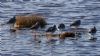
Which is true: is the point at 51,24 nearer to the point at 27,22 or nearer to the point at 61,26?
the point at 27,22

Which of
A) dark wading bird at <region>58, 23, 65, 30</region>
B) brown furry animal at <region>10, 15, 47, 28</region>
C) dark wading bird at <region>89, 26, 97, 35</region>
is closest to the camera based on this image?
dark wading bird at <region>89, 26, 97, 35</region>

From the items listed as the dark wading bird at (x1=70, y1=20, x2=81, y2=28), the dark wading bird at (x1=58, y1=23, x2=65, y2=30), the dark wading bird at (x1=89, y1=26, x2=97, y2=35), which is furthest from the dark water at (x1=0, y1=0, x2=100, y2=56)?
the dark wading bird at (x1=58, y1=23, x2=65, y2=30)

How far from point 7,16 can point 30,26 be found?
4934mm

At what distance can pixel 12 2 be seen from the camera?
40594 mm

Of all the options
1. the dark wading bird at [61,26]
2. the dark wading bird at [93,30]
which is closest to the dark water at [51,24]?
the dark wading bird at [93,30]

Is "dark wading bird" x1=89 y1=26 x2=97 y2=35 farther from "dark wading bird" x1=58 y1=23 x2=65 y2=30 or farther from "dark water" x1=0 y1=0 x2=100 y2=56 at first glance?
"dark wading bird" x1=58 y1=23 x2=65 y2=30

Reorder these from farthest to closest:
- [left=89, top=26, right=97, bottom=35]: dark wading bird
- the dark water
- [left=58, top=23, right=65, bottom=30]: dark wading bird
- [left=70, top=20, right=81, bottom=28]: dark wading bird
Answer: [left=70, top=20, right=81, bottom=28]: dark wading bird < [left=58, top=23, right=65, bottom=30]: dark wading bird < [left=89, top=26, right=97, bottom=35]: dark wading bird < the dark water

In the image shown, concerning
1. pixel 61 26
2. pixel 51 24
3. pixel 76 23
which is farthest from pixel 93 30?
pixel 51 24

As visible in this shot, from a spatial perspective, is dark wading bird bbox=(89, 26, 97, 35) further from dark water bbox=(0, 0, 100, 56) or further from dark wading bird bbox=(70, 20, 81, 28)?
dark wading bird bbox=(70, 20, 81, 28)

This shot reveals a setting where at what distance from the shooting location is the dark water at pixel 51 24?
948 inches

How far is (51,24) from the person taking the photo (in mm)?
30734

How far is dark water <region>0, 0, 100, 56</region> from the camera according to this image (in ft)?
79.0

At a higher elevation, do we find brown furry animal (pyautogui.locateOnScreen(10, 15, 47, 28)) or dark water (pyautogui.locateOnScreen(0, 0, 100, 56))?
brown furry animal (pyautogui.locateOnScreen(10, 15, 47, 28))

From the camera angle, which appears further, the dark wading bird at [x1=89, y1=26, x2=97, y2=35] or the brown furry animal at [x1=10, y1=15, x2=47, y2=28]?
the brown furry animal at [x1=10, y1=15, x2=47, y2=28]
